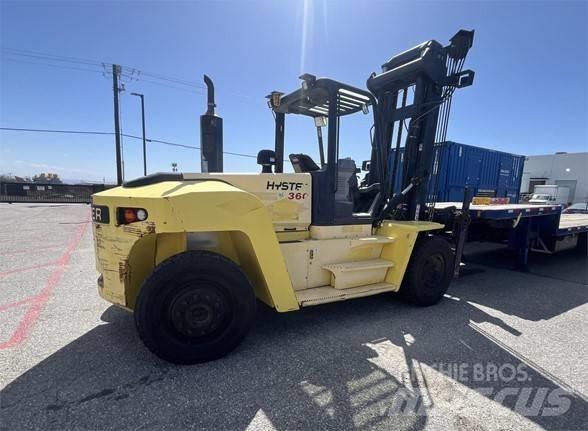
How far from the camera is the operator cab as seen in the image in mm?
3766

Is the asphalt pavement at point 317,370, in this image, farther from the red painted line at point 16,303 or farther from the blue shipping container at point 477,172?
the blue shipping container at point 477,172

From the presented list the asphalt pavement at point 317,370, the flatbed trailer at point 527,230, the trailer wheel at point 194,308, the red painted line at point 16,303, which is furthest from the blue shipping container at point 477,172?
the red painted line at point 16,303

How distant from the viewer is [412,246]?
4.16m

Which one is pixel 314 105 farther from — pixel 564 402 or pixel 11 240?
pixel 11 240

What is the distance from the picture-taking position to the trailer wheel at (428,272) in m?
4.32

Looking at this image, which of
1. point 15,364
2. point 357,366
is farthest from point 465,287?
point 15,364

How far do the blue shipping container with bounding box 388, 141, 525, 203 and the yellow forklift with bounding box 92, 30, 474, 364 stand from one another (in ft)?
16.1

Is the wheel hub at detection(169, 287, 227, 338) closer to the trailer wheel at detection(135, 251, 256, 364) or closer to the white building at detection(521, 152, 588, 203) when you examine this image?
the trailer wheel at detection(135, 251, 256, 364)

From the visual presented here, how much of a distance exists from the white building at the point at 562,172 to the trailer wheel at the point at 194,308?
1565 inches

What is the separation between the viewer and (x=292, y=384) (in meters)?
2.60

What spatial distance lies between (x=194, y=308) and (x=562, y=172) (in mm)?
45078

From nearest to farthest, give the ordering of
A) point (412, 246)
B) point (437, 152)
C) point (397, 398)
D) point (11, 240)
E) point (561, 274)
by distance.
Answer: point (397, 398) < point (412, 246) < point (437, 152) < point (561, 274) < point (11, 240)

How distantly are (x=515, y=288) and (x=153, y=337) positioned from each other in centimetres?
589

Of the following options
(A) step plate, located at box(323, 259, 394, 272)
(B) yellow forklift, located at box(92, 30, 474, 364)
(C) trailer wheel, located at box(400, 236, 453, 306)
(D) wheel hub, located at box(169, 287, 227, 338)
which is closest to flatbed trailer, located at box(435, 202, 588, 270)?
(B) yellow forklift, located at box(92, 30, 474, 364)
